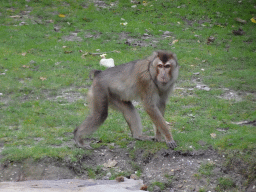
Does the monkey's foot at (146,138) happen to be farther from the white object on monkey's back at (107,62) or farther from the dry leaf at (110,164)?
the white object on monkey's back at (107,62)

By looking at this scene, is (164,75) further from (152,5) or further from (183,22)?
(152,5)

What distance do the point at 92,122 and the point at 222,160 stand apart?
8.43 ft

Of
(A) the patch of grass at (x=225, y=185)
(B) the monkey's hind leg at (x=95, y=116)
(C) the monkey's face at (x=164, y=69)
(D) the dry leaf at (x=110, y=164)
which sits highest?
(C) the monkey's face at (x=164, y=69)

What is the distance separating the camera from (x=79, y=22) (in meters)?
16.5

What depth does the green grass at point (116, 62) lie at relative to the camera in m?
8.03

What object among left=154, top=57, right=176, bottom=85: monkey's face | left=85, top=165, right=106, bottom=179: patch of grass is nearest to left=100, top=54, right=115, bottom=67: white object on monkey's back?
left=154, top=57, right=176, bottom=85: monkey's face

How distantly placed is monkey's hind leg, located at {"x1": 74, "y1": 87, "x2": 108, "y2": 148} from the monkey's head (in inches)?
48.8

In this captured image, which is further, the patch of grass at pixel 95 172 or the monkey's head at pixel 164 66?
the patch of grass at pixel 95 172

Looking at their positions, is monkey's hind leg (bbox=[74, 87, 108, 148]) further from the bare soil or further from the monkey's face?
the monkey's face

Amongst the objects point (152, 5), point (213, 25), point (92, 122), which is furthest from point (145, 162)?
point (152, 5)

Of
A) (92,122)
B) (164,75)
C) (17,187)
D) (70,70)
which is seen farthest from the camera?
(70,70)

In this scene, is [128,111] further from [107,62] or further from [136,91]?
[107,62]

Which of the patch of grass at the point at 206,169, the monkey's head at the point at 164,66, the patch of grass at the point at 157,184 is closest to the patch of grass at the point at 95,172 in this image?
the patch of grass at the point at 157,184

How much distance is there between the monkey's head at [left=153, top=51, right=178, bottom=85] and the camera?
696cm
